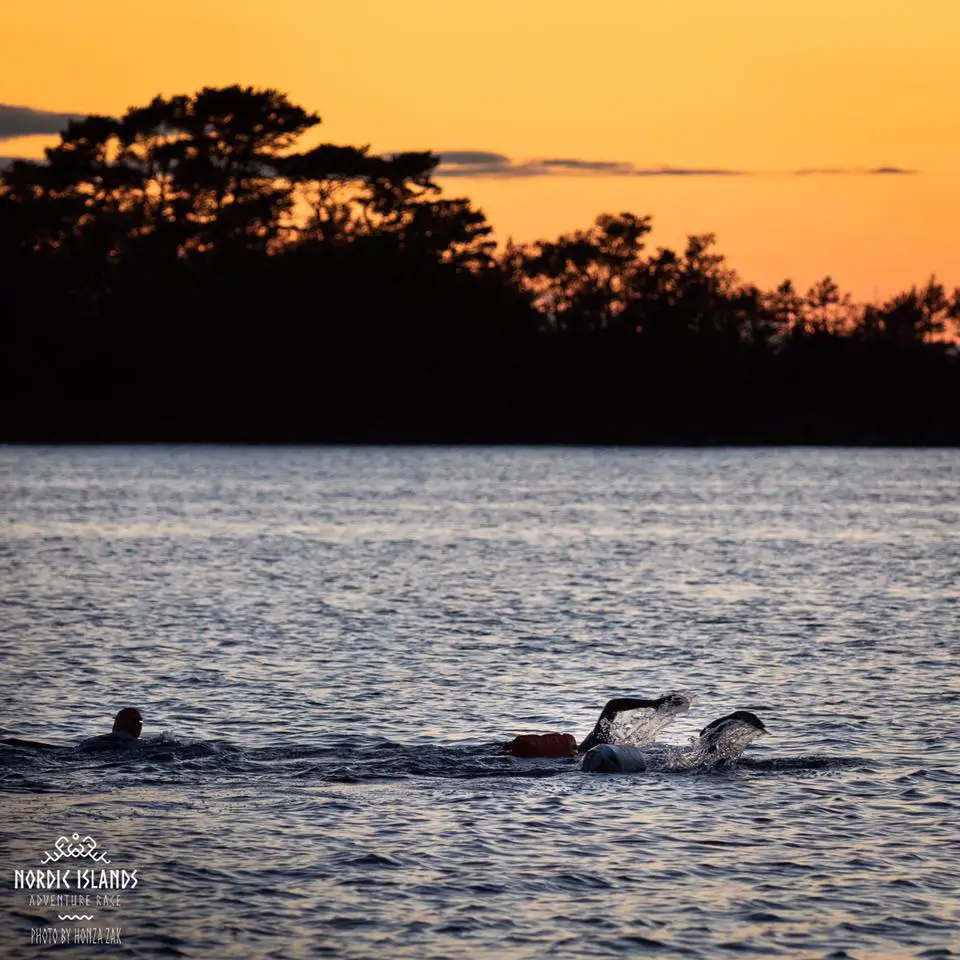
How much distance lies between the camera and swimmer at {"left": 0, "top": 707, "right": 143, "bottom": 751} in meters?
25.4

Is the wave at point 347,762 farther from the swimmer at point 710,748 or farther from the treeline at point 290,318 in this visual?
the treeline at point 290,318

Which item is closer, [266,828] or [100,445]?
[266,828]

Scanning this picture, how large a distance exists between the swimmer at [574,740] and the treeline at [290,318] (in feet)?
487

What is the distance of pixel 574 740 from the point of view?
25.5m

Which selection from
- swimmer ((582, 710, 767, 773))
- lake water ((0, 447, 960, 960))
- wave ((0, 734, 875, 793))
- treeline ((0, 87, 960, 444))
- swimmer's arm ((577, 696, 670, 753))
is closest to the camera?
lake water ((0, 447, 960, 960))

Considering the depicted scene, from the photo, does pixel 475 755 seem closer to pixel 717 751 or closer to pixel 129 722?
pixel 717 751

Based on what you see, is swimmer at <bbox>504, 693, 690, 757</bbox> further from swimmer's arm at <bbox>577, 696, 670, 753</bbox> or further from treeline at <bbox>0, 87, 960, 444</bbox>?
treeline at <bbox>0, 87, 960, 444</bbox>

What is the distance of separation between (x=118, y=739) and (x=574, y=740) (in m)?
6.38

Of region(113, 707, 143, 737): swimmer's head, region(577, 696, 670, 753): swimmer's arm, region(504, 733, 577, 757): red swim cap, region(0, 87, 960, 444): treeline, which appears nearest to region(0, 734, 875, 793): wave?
region(504, 733, 577, 757): red swim cap

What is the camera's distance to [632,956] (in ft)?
56.7

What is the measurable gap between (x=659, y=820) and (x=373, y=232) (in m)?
163

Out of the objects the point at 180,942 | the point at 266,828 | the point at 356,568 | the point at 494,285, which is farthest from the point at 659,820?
the point at 494,285

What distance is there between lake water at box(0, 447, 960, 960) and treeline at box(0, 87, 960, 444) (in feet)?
362

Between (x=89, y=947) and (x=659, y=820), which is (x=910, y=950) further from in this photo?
(x=89, y=947)
